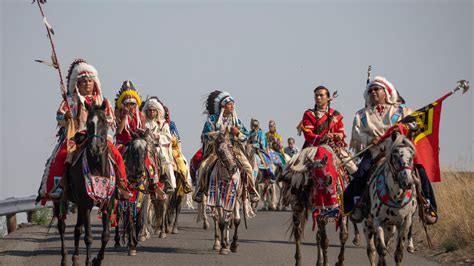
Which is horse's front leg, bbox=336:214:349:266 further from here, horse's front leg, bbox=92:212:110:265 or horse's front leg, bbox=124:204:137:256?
horse's front leg, bbox=124:204:137:256

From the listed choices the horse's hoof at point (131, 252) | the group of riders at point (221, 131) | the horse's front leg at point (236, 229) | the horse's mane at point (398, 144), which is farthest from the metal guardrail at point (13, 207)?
the horse's mane at point (398, 144)

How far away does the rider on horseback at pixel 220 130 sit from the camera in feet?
64.8

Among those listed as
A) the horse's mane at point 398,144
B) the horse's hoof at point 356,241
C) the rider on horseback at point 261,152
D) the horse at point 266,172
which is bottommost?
the horse's hoof at point 356,241

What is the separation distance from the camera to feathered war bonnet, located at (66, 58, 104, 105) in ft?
52.4

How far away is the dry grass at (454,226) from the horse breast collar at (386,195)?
3370 mm

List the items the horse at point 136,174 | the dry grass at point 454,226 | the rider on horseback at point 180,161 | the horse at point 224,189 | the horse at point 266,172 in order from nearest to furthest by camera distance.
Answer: the dry grass at point 454,226 < the horse at point 136,174 < the horse at point 224,189 < the horse at point 266,172 < the rider on horseback at point 180,161

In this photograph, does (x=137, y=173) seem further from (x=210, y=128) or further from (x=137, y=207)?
(x=210, y=128)

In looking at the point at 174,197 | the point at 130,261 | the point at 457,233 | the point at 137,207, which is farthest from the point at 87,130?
the point at 174,197

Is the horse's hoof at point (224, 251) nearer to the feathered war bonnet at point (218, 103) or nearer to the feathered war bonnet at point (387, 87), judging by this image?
the feathered war bonnet at point (218, 103)

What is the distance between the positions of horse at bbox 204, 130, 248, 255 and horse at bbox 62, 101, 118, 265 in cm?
399

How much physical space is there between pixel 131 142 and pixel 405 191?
7056 millimetres

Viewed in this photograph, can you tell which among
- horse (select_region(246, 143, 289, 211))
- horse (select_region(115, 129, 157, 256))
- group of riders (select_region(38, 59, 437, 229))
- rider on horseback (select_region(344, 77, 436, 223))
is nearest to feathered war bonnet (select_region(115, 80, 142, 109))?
group of riders (select_region(38, 59, 437, 229))

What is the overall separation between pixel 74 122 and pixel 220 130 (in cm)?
456

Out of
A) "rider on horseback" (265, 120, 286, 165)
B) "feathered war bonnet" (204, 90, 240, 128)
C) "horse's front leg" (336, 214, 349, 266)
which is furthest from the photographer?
"rider on horseback" (265, 120, 286, 165)
